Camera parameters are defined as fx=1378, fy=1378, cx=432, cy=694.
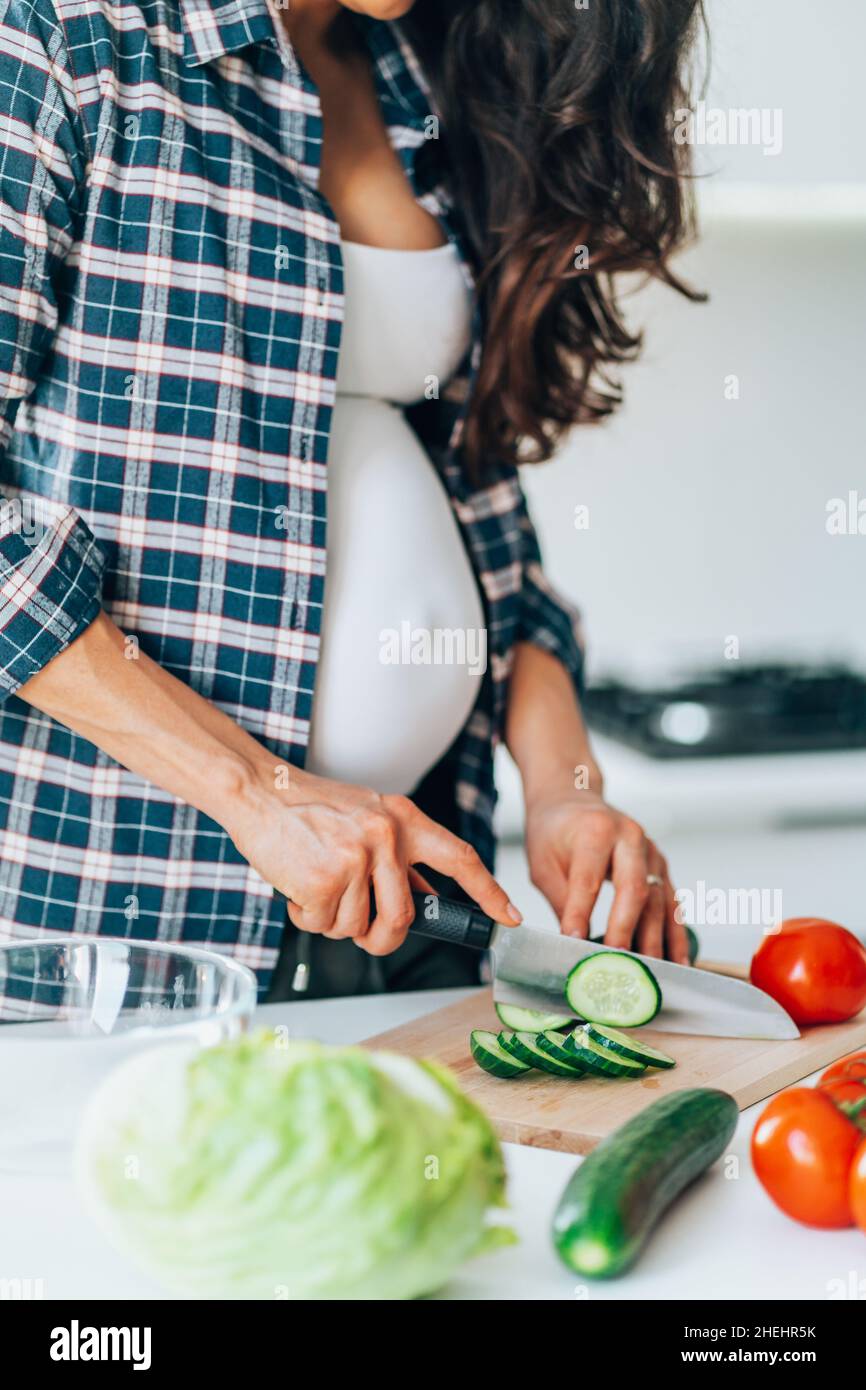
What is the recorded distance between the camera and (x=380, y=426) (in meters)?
1.22

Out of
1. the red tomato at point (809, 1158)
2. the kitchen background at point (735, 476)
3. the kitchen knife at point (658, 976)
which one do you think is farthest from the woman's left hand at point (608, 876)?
the kitchen background at point (735, 476)

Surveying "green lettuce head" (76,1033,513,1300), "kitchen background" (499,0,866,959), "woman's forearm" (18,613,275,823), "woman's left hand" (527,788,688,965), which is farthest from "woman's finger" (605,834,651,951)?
"kitchen background" (499,0,866,959)

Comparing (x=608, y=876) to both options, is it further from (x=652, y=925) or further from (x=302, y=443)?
(x=302, y=443)

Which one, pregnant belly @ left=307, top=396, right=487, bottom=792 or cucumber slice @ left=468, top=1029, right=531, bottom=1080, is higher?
pregnant belly @ left=307, top=396, right=487, bottom=792

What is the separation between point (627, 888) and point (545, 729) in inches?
9.5

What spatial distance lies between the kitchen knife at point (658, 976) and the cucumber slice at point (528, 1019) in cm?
2

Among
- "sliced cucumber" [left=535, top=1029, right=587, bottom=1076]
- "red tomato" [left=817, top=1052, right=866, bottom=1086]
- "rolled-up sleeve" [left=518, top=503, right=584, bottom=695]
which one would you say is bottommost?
"sliced cucumber" [left=535, top=1029, right=587, bottom=1076]

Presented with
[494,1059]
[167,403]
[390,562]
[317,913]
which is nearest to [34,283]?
[167,403]

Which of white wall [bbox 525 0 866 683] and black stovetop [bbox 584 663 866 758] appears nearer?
black stovetop [bbox 584 663 866 758]

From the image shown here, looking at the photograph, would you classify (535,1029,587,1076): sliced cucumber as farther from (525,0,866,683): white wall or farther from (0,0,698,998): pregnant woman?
(525,0,866,683): white wall

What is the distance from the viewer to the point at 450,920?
103 centimetres

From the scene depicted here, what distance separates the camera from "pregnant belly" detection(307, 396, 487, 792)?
115 centimetres

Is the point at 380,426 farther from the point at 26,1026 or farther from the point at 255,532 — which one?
the point at 26,1026

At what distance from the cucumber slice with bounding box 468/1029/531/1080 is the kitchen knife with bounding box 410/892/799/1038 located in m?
0.09
